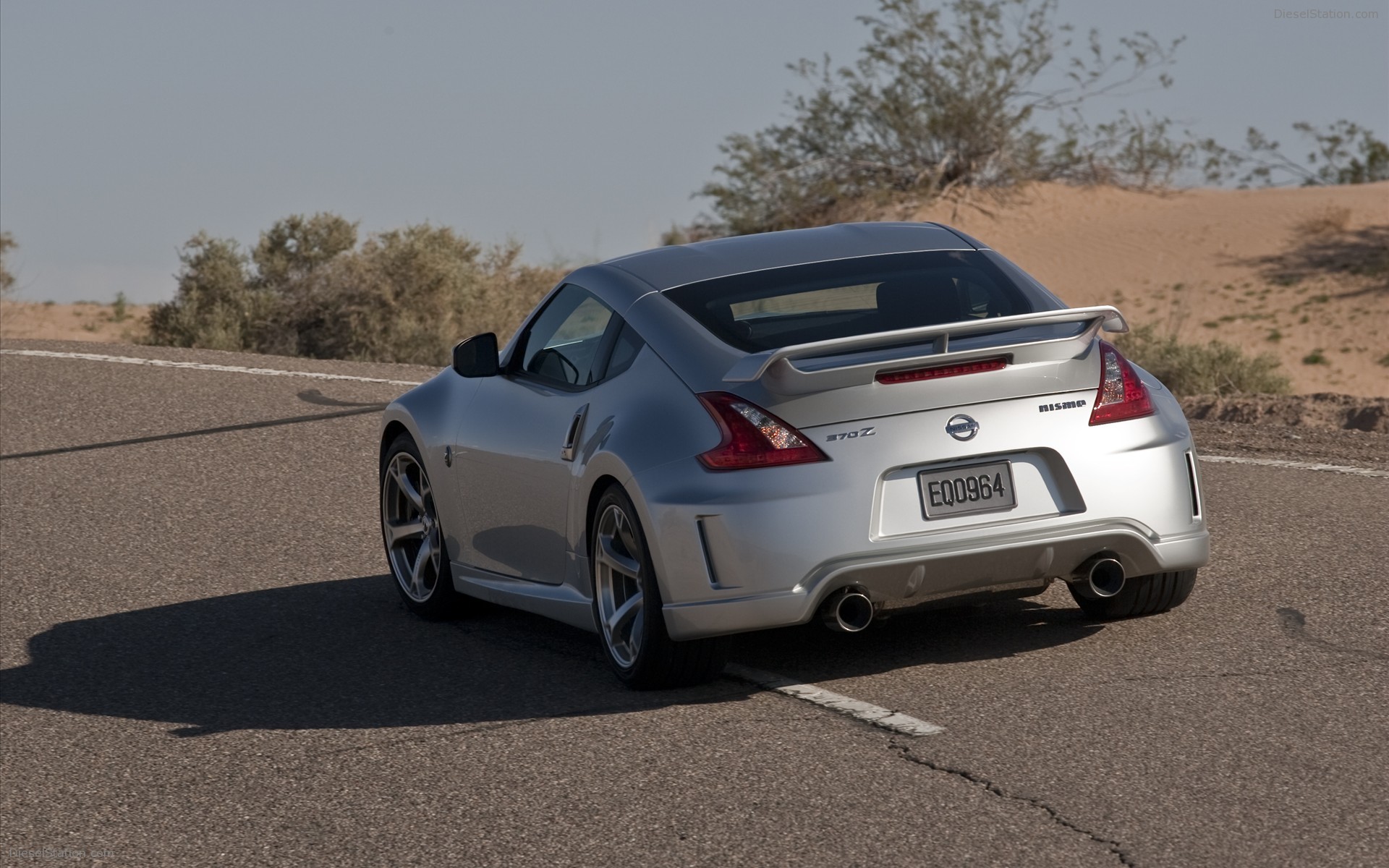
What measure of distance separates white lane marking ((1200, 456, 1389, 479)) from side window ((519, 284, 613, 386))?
4922mm

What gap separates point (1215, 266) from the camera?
3725 cm

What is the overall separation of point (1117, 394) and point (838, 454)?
102cm

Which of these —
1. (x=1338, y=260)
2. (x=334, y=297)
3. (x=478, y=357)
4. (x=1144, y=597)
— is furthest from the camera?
(x=1338, y=260)

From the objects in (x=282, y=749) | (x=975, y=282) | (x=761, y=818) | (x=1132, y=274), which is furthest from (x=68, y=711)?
(x=1132, y=274)

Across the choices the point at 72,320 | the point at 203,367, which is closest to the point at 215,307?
the point at 203,367

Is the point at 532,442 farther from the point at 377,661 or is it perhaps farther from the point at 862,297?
the point at 862,297

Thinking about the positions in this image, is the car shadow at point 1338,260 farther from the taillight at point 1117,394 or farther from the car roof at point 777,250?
the taillight at point 1117,394

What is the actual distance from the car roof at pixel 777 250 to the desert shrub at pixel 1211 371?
1087 cm

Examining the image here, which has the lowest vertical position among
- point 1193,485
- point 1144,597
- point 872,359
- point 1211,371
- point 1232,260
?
point 1144,597

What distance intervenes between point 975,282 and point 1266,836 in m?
2.69

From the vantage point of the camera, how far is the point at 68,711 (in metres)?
6.66

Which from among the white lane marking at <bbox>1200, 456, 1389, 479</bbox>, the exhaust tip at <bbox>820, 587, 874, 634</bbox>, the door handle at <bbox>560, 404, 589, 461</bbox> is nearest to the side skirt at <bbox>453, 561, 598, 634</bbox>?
the door handle at <bbox>560, 404, 589, 461</bbox>

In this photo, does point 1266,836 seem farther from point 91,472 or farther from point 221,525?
point 91,472

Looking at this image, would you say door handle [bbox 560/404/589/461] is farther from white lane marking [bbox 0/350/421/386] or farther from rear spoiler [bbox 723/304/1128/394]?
white lane marking [bbox 0/350/421/386]
